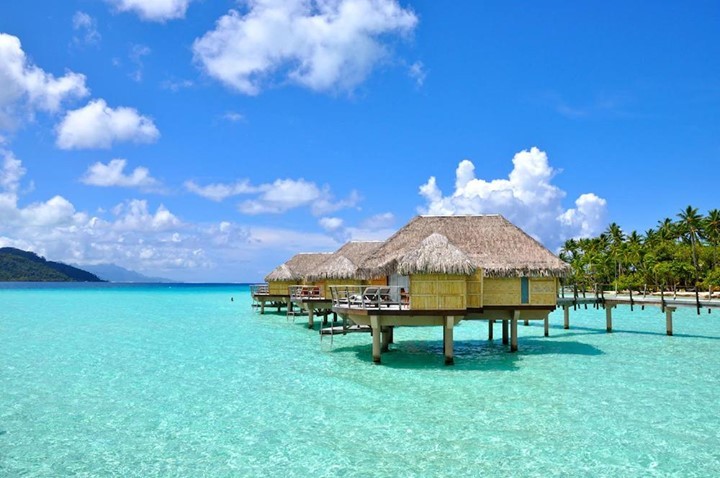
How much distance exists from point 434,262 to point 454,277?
99 centimetres

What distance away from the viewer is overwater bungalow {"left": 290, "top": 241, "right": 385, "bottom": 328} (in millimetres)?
30062

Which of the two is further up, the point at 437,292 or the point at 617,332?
the point at 437,292

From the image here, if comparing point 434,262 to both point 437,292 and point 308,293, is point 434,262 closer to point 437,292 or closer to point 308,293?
point 437,292

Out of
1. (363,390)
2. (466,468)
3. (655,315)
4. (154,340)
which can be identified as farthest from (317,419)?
(655,315)

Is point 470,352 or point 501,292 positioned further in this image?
point 470,352

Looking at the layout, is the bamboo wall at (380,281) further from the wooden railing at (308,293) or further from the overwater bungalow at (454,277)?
the wooden railing at (308,293)

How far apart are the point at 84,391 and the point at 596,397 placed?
13.2 m

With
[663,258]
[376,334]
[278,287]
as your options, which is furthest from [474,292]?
[663,258]

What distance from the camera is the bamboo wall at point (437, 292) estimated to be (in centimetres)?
1722

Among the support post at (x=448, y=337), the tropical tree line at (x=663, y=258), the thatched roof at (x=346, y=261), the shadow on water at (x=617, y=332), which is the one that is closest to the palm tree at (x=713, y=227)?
the tropical tree line at (x=663, y=258)

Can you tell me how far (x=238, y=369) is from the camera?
1803cm

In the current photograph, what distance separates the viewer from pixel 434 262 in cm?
1689

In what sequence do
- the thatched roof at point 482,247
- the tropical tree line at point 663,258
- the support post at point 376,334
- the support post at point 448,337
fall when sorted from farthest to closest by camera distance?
the tropical tree line at point 663,258 < the thatched roof at point 482,247 < the support post at point 376,334 < the support post at point 448,337

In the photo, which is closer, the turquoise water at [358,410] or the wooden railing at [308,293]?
the turquoise water at [358,410]
